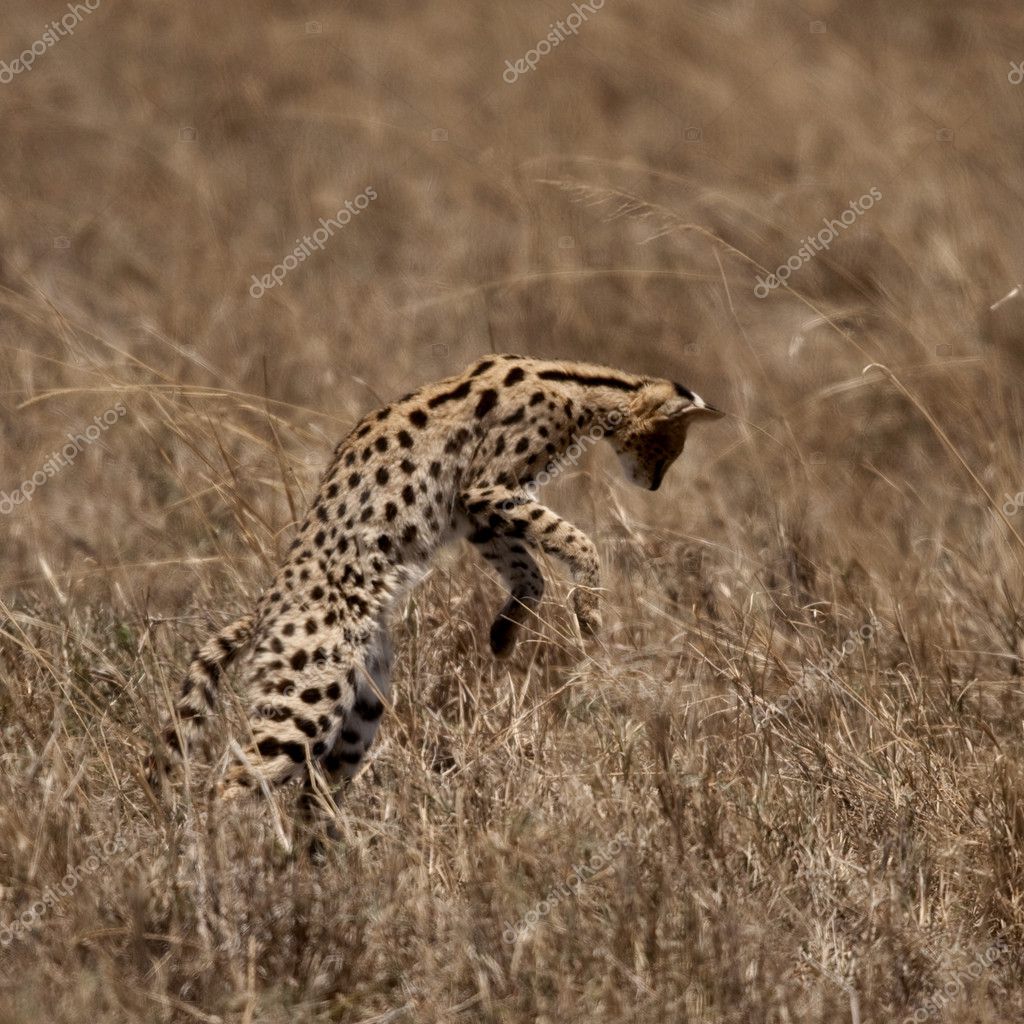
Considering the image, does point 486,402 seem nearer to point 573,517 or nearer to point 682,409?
point 682,409

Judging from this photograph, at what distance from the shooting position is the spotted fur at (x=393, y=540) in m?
5.41

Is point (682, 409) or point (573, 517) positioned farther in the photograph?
point (573, 517)

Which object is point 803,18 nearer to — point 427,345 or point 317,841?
point 427,345

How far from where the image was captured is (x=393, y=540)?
19.0ft

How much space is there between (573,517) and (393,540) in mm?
2251

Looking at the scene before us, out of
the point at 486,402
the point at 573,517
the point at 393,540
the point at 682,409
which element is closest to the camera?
the point at 393,540

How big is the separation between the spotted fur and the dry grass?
0.21 metres

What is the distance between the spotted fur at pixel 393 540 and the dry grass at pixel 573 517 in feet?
0.70

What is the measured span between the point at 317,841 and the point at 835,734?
1593 mm

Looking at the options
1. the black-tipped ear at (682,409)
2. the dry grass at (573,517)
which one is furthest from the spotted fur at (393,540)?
the dry grass at (573,517)

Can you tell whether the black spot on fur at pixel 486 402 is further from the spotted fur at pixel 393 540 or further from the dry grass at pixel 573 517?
the dry grass at pixel 573 517

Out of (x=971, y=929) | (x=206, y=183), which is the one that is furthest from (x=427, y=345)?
(x=971, y=929)

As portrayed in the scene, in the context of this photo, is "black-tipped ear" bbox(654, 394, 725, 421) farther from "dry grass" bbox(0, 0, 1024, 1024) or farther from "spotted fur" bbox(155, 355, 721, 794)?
"dry grass" bbox(0, 0, 1024, 1024)

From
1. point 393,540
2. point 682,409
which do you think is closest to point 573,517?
point 682,409
